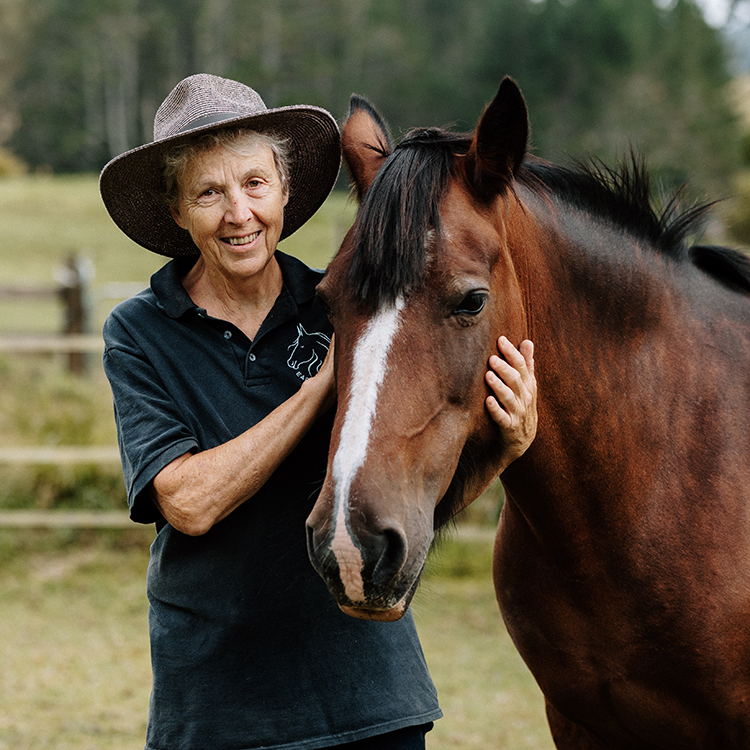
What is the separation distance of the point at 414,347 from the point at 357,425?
20 centimetres

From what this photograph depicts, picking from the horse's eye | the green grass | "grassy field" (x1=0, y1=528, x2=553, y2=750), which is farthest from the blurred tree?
the horse's eye

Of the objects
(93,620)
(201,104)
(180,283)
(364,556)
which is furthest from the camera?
(93,620)

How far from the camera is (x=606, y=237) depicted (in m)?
2.17

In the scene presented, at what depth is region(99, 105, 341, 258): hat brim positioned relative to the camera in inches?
84.1

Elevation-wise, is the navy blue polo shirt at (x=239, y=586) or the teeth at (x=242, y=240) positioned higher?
the teeth at (x=242, y=240)

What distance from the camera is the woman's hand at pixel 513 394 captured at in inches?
68.6

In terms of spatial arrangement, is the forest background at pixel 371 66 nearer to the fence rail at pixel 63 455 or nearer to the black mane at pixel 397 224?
the fence rail at pixel 63 455

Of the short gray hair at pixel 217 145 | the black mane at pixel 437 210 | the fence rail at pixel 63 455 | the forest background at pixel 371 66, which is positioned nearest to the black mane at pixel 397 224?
the black mane at pixel 437 210

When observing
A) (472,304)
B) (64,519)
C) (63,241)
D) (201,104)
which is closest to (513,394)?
(472,304)

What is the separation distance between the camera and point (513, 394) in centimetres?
176

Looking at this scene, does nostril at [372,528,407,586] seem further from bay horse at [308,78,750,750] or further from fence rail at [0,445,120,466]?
fence rail at [0,445,120,466]

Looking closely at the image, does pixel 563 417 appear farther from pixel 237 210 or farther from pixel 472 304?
pixel 237 210

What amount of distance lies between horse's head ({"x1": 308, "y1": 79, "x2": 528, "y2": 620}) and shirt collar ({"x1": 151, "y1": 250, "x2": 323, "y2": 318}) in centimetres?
44

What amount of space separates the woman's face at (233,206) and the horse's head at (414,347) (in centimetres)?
35
